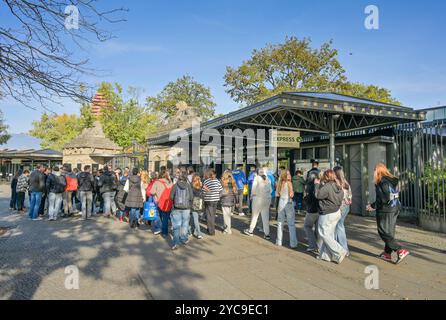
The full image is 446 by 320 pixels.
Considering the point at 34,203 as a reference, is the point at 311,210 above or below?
above

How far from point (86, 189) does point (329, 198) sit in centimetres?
773

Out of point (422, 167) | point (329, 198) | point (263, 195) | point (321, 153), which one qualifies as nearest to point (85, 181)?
point (263, 195)

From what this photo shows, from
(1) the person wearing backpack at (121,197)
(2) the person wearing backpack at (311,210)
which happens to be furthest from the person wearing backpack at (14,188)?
(2) the person wearing backpack at (311,210)

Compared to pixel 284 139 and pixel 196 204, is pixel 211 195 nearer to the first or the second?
pixel 196 204

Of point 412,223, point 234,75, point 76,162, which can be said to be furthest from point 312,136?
point 76,162

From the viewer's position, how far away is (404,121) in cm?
942

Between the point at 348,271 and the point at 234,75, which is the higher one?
the point at 234,75

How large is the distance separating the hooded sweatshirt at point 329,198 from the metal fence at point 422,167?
4.45m

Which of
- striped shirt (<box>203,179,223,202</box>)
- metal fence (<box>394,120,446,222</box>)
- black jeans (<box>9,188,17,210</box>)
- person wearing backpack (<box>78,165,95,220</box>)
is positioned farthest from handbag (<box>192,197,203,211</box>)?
black jeans (<box>9,188,17,210</box>)

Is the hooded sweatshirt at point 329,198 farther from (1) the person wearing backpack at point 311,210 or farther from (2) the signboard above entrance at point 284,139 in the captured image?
(2) the signboard above entrance at point 284,139

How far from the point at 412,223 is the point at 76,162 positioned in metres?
30.1

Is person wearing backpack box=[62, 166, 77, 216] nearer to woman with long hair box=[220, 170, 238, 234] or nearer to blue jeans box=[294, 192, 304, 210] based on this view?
woman with long hair box=[220, 170, 238, 234]

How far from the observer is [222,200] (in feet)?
25.1
